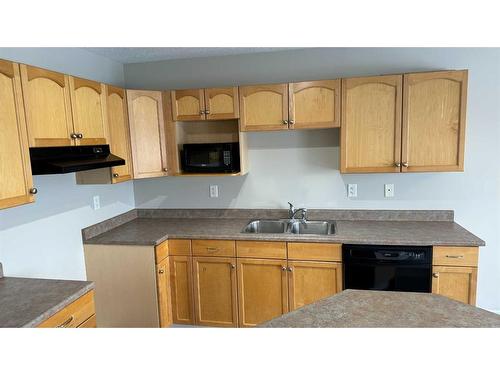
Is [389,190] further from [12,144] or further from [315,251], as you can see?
[12,144]

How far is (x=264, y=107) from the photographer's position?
2.65 m

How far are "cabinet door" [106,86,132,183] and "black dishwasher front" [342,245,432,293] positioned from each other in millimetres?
1723

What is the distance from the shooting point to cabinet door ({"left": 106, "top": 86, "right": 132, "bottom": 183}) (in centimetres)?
245

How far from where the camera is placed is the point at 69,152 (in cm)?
195

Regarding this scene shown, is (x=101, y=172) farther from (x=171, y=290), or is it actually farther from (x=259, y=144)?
(x=259, y=144)

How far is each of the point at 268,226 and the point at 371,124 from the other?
1.20 metres

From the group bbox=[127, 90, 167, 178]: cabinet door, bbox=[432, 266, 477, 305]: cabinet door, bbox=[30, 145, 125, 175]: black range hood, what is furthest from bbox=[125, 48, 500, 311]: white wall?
bbox=[30, 145, 125, 175]: black range hood

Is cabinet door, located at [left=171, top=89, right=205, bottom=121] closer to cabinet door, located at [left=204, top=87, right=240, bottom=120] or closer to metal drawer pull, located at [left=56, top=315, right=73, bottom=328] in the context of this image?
cabinet door, located at [left=204, top=87, right=240, bottom=120]

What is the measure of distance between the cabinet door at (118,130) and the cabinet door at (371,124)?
1.66 m

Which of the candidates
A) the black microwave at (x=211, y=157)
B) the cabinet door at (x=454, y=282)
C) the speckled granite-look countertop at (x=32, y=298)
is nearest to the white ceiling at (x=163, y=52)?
the black microwave at (x=211, y=157)

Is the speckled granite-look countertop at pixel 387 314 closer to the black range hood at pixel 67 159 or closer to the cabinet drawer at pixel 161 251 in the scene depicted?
the black range hood at pixel 67 159

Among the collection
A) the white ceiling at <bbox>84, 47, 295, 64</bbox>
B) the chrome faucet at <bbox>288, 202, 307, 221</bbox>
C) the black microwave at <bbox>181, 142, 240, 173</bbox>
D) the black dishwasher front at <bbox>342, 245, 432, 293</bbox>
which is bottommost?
the black dishwasher front at <bbox>342, 245, 432, 293</bbox>

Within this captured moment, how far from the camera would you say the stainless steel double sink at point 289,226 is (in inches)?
114

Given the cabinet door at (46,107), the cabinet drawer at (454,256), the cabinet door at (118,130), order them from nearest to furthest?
1. the cabinet door at (46,107)
2. the cabinet drawer at (454,256)
3. the cabinet door at (118,130)
